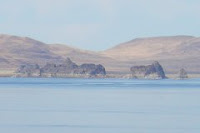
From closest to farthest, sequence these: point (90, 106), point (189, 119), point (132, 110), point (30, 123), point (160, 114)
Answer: point (30, 123)
point (189, 119)
point (160, 114)
point (132, 110)
point (90, 106)

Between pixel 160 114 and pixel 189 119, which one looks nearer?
pixel 189 119

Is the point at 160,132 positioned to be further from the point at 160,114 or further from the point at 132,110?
the point at 132,110

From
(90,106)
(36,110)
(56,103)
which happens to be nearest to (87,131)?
(36,110)

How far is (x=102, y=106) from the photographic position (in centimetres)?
6800

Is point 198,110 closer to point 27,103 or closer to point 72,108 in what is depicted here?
point 72,108

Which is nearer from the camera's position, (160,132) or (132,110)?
(160,132)

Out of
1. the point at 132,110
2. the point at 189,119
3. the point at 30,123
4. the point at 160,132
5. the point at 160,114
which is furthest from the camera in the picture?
the point at 132,110

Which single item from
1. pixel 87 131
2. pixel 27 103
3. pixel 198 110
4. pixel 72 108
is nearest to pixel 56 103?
pixel 27 103

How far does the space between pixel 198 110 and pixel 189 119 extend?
848cm

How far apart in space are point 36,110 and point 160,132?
58.4 ft

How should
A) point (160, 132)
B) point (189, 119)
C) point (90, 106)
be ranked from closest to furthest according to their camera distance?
point (160, 132)
point (189, 119)
point (90, 106)

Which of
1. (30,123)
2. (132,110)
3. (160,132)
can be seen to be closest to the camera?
(160,132)

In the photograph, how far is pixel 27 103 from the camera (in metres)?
71.6

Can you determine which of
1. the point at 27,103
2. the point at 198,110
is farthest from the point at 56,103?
the point at 198,110
